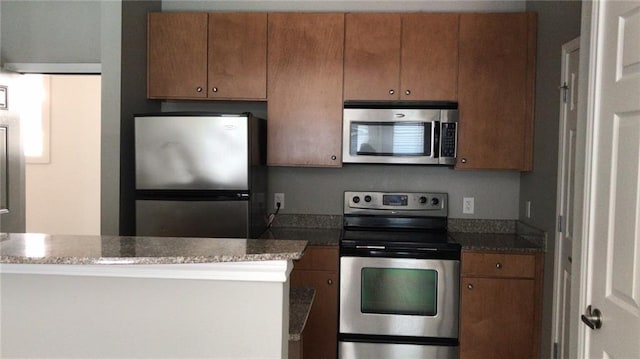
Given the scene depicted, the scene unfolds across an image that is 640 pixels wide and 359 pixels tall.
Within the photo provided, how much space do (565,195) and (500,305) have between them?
0.79 m

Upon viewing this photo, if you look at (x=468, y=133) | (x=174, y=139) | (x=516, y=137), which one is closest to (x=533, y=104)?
(x=516, y=137)

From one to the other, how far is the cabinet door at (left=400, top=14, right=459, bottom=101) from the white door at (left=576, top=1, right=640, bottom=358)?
154 centimetres

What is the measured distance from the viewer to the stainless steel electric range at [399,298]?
2963 mm

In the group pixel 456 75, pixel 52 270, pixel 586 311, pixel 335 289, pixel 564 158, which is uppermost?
pixel 456 75

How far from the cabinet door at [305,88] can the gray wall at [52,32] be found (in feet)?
4.01

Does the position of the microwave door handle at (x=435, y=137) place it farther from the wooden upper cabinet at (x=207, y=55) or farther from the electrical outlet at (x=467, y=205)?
the wooden upper cabinet at (x=207, y=55)

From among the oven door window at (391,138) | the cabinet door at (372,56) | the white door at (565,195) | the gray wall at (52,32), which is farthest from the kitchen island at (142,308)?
the gray wall at (52,32)

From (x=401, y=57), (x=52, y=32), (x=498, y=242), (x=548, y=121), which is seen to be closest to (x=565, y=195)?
(x=548, y=121)

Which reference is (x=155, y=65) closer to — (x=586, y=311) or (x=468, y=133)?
(x=468, y=133)

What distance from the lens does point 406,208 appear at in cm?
346

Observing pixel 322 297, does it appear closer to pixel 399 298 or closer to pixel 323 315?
pixel 323 315

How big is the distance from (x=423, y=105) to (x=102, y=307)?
2.30 m

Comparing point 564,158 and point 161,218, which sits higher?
point 564,158

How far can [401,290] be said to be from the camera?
118 inches
